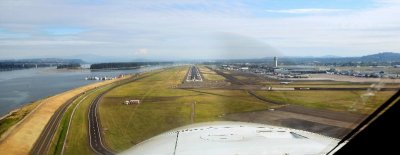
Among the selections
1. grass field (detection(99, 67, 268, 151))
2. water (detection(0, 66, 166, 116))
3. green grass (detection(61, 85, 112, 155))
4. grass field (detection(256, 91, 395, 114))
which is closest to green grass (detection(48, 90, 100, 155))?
green grass (detection(61, 85, 112, 155))

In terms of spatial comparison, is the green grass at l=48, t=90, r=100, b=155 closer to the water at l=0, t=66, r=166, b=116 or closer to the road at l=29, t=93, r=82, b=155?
the road at l=29, t=93, r=82, b=155

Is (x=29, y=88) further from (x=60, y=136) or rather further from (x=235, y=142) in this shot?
(x=235, y=142)

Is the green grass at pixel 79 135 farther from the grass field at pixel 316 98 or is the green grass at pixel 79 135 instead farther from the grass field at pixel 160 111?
the grass field at pixel 316 98

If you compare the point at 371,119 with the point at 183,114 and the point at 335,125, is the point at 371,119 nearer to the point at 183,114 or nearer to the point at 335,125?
the point at 335,125

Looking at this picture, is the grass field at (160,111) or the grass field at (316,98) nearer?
the grass field at (160,111)

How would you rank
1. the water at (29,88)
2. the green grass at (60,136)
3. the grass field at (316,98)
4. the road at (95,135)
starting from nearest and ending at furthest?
1. the road at (95,135)
2. the green grass at (60,136)
3. the grass field at (316,98)
4. the water at (29,88)

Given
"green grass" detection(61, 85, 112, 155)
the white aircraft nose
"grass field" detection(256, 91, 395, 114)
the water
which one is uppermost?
the white aircraft nose

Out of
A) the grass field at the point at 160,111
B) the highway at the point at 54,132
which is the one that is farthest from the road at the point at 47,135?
the grass field at the point at 160,111

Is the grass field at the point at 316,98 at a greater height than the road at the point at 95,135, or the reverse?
the grass field at the point at 316,98
